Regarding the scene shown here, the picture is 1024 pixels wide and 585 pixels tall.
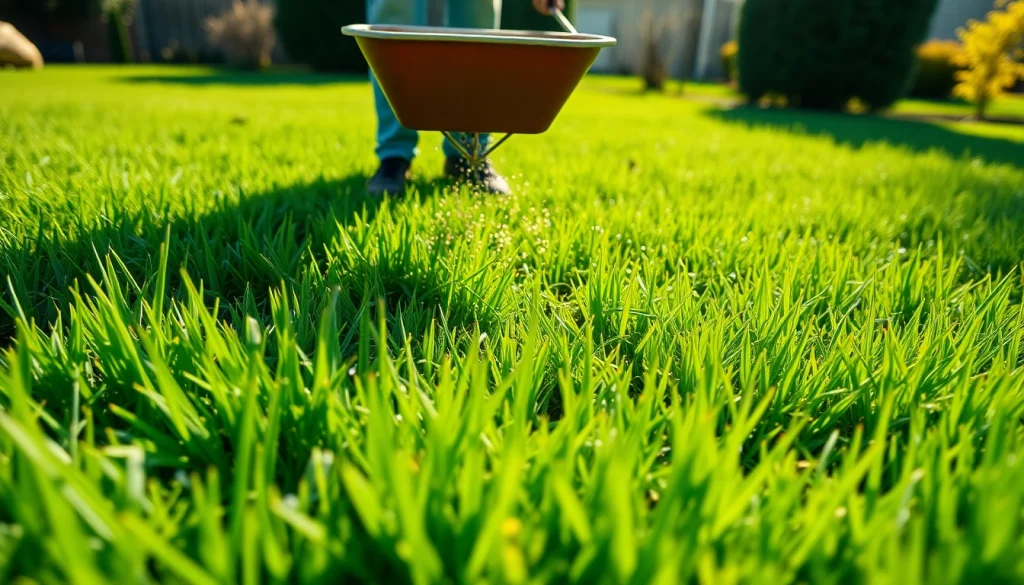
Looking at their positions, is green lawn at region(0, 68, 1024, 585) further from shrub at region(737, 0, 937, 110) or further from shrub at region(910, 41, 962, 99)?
shrub at region(910, 41, 962, 99)

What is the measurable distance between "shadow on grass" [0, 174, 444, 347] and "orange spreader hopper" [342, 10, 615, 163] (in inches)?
14.4

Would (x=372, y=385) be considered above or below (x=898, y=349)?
above

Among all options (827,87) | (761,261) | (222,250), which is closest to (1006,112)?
(827,87)

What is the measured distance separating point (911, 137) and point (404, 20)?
5.41 meters

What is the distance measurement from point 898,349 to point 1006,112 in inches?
507

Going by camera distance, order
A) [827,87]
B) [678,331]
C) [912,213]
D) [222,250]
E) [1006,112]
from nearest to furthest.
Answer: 1. [678,331]
2. [222,250]
3. [912,213]
4. [827,87]
5. [1006,112]

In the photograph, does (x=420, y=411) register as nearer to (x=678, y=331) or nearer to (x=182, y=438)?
(x=182, y=438)

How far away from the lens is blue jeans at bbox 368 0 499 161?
2.25m

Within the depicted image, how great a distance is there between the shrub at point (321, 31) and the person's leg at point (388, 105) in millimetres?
11284

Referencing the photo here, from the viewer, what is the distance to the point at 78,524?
1.90 ft

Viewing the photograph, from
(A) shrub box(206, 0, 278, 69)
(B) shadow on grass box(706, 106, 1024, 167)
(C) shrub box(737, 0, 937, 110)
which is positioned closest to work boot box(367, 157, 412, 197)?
(B) shadow on grass box(706, 106, 1024, 167)

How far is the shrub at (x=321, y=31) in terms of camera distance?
1276cm

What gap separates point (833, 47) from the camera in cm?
877

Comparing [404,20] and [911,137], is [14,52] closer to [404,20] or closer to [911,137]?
[404,20]
